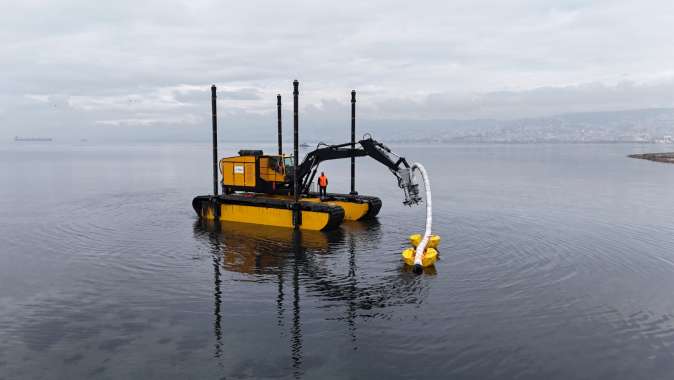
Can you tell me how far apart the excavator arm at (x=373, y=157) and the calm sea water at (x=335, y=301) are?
282 cm

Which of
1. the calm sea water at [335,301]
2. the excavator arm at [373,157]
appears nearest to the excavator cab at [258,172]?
the excavator arm at [373,157]

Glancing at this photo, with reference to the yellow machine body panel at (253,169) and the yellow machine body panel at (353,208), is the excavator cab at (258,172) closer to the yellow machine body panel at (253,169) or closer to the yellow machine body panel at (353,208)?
the yellow machine body panel at (253,169)

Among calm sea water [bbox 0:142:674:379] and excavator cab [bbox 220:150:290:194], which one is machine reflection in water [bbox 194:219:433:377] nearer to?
calm sea water [bbox 0:142:674:379]

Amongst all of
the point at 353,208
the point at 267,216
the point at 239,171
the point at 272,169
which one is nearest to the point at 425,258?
Answer: the point at 353,208

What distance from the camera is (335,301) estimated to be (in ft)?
55.1

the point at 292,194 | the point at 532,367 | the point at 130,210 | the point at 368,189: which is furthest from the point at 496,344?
the point at 368,189

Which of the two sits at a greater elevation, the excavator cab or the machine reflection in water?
the excavator cab

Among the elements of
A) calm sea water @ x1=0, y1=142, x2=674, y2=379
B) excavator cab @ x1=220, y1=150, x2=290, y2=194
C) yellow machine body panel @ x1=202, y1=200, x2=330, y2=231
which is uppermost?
excavator cab @ x1=220, y1=150, x2=290, y2=194

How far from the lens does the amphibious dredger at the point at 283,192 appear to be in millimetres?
28750

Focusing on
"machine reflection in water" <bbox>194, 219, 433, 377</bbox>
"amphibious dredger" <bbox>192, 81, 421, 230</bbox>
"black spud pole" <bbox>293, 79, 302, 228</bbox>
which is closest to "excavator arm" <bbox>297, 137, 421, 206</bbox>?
"amphibious dredger" <bbox>192, 81, 421, 230</bbox>

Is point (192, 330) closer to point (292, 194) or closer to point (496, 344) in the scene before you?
point (496, 344)

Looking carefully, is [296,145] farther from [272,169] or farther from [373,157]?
[373,157]

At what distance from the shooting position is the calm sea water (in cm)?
1230

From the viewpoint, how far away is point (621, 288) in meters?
18.3
